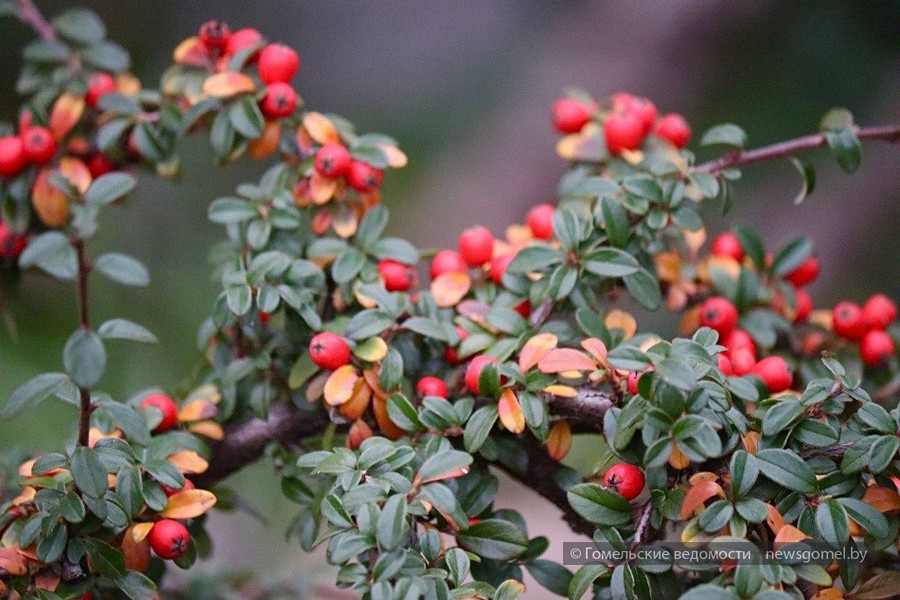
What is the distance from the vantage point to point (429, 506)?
86cm

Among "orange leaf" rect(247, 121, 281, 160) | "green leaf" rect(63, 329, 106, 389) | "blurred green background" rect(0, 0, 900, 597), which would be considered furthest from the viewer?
"blurred green background" rect(0, 0, 900, 597)

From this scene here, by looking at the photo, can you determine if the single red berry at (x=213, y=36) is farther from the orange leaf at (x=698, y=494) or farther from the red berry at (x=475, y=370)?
the orange leaf at (x=698, y=494)

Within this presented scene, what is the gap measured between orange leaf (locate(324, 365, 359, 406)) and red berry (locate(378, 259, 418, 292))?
171 millimetres

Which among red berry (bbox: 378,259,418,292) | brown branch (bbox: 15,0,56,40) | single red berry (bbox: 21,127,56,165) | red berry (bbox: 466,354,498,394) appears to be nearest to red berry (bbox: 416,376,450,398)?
red berry (bbox: 466,354,498,394)

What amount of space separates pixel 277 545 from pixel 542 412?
1903mm

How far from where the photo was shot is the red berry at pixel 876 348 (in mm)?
1221

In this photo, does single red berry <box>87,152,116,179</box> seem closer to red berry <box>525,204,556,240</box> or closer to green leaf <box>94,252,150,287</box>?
green leaf <box>94,252,150,287</box>

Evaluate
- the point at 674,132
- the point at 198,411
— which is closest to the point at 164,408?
the point at 198,411

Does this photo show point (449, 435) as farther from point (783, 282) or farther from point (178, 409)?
point (783, 282)

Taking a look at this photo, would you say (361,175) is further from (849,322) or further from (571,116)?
(849,322)

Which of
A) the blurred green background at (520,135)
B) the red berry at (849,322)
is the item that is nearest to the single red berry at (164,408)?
the red berry at (849,322)

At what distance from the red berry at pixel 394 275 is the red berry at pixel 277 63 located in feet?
0.95

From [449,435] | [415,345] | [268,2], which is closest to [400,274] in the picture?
[415,345]

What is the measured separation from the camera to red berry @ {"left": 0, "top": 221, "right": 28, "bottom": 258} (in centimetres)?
127
